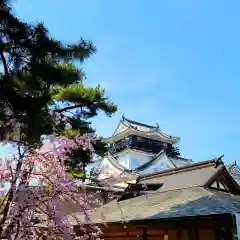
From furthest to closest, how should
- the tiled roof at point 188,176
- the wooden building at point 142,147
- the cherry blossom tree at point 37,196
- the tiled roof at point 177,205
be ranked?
1. the wooden building at point 142,147
2. the tiled roof at point 188,176
3. the tiled roof at point 177,205
4. the cherry blossom tree at point 37,196

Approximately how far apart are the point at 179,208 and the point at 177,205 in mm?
454

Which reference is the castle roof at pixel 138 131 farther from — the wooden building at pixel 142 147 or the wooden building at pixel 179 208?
the wooden building at pixel 179 208

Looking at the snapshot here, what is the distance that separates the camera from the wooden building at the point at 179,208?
5.67 m

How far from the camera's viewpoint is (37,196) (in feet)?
14.5

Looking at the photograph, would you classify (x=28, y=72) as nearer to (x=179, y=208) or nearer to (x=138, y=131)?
(x=179, y=208)

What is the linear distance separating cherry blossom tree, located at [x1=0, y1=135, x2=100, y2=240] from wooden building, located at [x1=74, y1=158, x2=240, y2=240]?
1.80m

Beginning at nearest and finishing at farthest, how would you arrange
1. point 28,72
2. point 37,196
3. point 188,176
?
point 37,196 < point 28,72 < point 188,176

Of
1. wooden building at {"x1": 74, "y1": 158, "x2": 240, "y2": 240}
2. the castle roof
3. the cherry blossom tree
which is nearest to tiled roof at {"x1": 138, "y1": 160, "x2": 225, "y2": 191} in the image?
wooden building at {"x1": 74, "y1": 158, "x2": 240, "y2": 240}

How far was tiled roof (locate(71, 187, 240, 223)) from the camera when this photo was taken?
5848 mm

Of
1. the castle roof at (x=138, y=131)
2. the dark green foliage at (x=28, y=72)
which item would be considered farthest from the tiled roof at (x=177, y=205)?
the castle roof at (x=138, y=131)

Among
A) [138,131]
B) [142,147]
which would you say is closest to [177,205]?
[138,131]

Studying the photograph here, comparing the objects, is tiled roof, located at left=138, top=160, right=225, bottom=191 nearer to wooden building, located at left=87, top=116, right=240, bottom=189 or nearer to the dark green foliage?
the dark green foliage

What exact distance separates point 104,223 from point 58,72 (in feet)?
10.9

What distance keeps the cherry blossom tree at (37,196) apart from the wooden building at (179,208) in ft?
5.90
